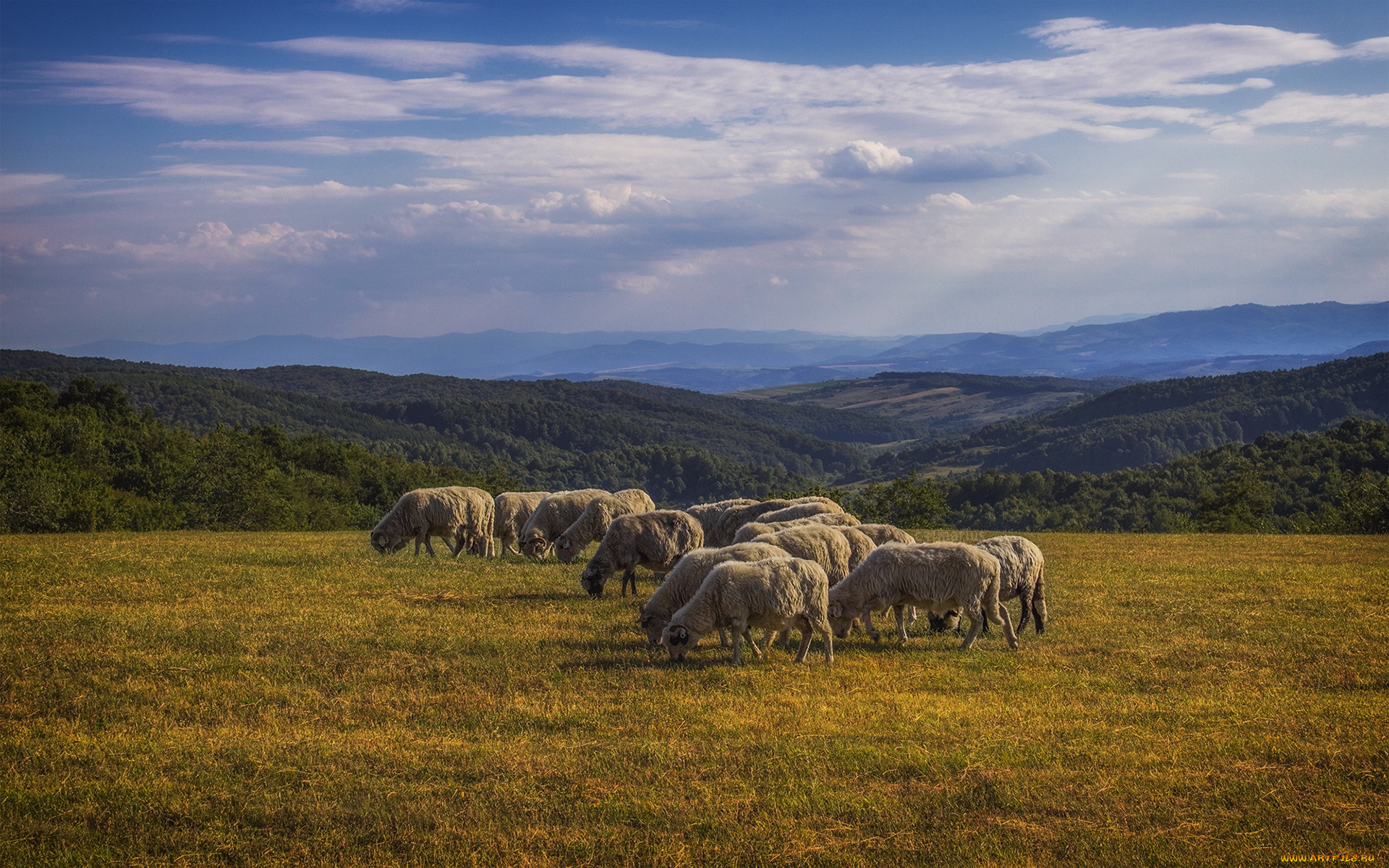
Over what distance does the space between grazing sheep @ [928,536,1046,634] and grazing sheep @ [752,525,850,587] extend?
187 centimetres

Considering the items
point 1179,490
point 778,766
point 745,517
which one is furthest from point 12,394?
point 1179,490

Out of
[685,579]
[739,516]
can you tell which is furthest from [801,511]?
[685,579]

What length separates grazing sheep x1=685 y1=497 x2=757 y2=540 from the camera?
985 inches

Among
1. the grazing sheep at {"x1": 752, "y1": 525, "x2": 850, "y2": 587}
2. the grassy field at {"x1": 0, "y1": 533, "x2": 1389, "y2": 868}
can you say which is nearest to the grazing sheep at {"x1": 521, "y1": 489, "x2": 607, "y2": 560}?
the grassy field at {"x1": 0, "y1": 533, "x2": 1389, "y2": 868}

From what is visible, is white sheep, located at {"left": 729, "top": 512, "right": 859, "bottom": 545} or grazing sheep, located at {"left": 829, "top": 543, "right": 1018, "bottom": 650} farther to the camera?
white sheep, located at {"left": 729, "top": 512, "right": 859, "bottom": 545}

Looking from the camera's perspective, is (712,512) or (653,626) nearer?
(653,626)

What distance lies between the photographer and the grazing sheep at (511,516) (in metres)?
28.0

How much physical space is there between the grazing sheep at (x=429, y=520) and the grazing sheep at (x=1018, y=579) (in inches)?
569

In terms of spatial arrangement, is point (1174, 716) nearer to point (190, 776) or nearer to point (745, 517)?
point (190, 776)

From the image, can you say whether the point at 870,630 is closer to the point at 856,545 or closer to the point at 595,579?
the point at 856,545

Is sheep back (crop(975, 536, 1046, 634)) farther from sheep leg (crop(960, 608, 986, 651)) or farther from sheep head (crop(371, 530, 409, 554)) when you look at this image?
sheep head (crop(371, 530, 409, 554))

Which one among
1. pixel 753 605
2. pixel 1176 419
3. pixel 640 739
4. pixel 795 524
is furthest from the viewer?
pixel 1176 419

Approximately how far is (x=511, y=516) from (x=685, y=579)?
13947 millimetres

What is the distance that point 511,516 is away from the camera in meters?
28.1
